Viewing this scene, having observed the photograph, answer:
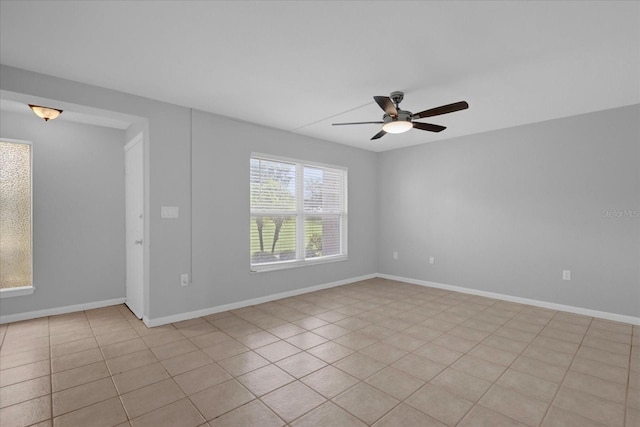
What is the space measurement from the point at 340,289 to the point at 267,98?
319cm

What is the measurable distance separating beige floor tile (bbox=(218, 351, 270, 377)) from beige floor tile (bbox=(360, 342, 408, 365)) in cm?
91

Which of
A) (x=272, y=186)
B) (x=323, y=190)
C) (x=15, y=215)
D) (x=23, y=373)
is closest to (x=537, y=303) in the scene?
(x=323, y=190)

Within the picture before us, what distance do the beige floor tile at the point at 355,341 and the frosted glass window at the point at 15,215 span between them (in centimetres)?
376

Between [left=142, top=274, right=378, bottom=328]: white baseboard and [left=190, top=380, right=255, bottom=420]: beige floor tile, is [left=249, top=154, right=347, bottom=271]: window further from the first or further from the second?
[left=190, top=380, right=255, bottom=420]: beige floor tile

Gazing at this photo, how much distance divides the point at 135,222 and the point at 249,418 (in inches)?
116

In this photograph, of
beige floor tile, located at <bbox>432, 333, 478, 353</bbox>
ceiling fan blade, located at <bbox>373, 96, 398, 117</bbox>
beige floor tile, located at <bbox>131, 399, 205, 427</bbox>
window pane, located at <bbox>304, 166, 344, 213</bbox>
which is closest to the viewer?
beige floor tile, located at <bbox>131, 399, 205, 427</bbox>

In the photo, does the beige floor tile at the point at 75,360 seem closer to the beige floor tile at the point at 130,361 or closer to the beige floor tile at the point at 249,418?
the beige floor tile at the point at 130,361

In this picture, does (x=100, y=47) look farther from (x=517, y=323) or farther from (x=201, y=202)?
(x=517, y=323)

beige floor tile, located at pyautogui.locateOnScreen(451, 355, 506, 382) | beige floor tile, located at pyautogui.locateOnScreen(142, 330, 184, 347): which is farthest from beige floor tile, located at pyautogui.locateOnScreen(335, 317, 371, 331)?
beige floor tile, located at pyautogui.locateOnScreen(142, 330, 184, 347)

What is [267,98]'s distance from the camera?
338 centimetres

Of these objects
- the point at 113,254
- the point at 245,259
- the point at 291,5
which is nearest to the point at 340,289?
the point at 245,259

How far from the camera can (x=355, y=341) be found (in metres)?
3.04

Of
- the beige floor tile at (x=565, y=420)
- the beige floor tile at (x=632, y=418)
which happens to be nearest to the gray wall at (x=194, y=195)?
the beige floor tile at (x=565, y=420)

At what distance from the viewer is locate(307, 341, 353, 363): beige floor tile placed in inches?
106
